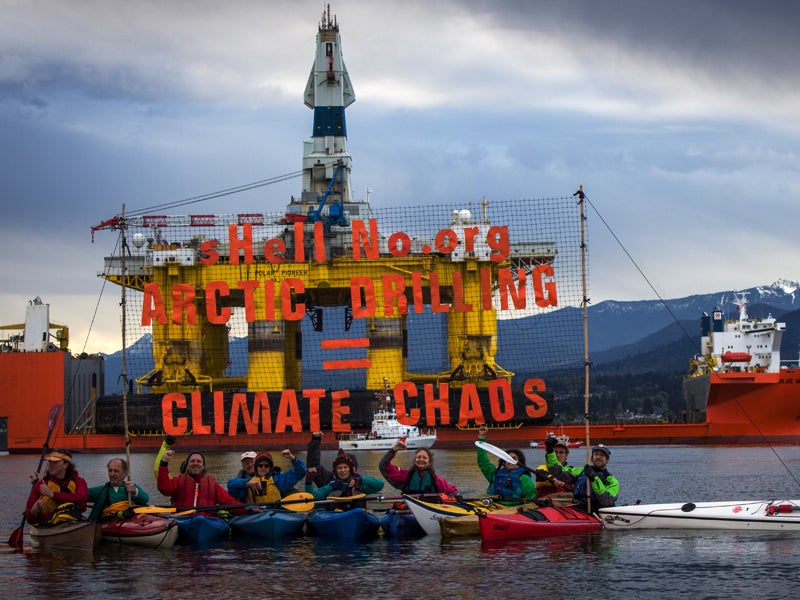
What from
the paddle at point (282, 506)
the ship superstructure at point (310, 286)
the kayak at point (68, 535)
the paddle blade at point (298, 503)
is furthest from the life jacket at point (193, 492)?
the ship superstructure at point (310, 286)

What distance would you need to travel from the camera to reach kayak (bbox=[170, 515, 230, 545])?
92.4 ft

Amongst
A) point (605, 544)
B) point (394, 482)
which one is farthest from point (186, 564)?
point (605, 544)

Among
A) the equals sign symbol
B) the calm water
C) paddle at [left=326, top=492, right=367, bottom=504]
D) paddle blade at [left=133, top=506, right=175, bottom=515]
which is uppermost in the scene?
the equals sign symbol

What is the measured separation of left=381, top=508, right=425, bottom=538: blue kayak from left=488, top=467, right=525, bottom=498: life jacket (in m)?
1.93

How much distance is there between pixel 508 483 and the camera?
29.0m

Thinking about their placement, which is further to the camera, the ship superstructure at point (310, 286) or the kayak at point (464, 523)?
the ship superstructure at point (310, 286)

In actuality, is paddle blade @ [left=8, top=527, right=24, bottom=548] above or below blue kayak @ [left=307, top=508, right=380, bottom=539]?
below

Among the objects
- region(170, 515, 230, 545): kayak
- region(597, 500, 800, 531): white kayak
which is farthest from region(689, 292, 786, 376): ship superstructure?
region(170, 515, 230, 545): kayak

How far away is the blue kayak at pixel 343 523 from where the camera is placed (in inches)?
1116

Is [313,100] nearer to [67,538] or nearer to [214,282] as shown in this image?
[214,282]

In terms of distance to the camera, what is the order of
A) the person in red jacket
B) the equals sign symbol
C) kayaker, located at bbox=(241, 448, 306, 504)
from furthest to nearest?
the equals sign symbol < kayaker, located at bbox=(241, 448, 306, 504) < the person in red jacket

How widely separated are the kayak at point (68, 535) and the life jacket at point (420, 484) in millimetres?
6858

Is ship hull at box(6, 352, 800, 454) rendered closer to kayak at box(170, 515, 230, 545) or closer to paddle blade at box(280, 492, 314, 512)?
paddle blade at box(280, 492, 314, 512)

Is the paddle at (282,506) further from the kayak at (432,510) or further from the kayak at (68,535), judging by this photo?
the kayak at (432,510)
